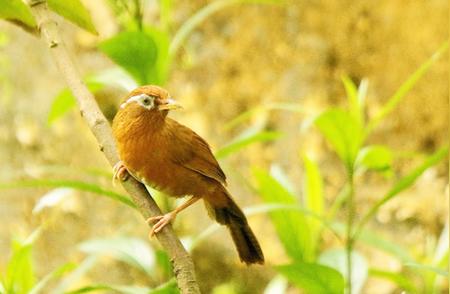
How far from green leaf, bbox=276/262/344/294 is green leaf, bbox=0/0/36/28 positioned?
1.83 feet

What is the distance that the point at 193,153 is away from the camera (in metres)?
1.37

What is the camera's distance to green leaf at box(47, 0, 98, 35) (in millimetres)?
1190

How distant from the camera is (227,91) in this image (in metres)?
2.71

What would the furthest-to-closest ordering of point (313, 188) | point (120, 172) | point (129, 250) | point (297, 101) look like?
point (297, 101)
point (313, 188)
point (129, 250)
point (120, 172)

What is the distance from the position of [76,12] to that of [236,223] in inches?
20.6

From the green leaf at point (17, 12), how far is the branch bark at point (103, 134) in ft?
0.13

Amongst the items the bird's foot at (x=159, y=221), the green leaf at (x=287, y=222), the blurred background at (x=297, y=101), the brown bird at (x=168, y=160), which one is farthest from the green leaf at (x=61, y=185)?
the blurred background at (x=297, y=101)

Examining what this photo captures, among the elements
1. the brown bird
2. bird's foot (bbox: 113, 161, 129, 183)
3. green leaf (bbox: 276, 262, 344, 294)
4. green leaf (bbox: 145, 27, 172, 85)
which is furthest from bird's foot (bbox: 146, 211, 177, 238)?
green leaf (bbox: 145, 27, 172, 85)

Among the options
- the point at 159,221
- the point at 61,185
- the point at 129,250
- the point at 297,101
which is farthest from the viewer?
the point at 297,101

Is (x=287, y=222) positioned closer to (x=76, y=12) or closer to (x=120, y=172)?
(x=120, y=172)

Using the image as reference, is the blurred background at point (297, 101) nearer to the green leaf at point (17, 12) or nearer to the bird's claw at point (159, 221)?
the green leaf at point (17, 12)

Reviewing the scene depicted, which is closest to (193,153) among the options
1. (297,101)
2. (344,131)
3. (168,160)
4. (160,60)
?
(168,160)

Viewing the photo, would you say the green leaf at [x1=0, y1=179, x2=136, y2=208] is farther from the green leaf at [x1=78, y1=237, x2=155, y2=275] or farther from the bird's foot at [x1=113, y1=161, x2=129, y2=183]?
the green leaf at [x1=78, y1=237, x2=155, y2=275]

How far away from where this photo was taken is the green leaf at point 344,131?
1.42m
